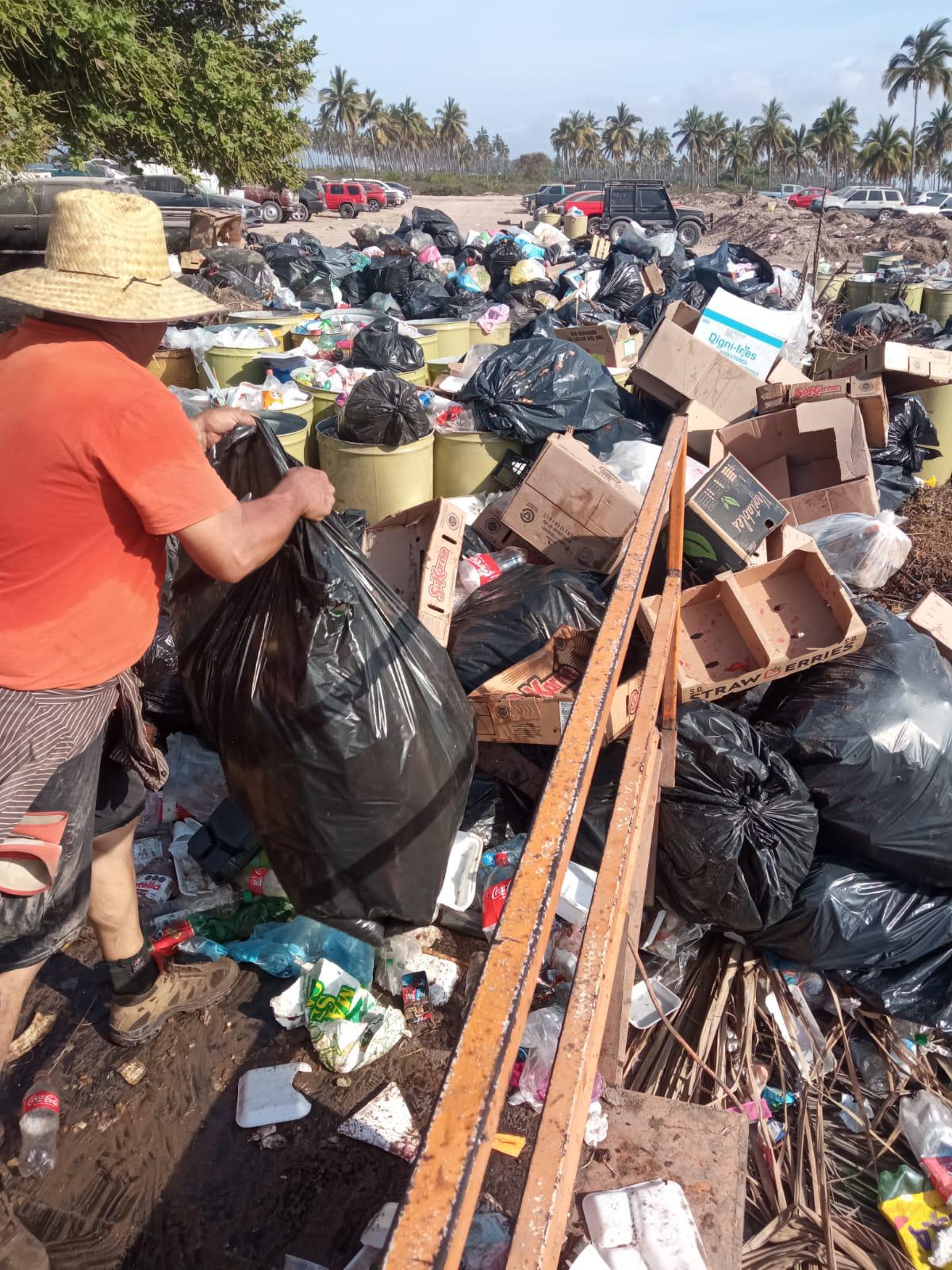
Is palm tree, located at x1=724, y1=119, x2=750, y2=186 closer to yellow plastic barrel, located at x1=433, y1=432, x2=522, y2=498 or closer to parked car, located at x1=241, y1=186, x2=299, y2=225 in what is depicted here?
parked car, located at x1=241, y1=186, x2=299, y2=225

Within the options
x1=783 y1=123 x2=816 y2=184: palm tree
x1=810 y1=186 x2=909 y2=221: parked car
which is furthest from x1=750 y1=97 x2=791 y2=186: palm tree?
x1=810 y1=186 x2=909 y2=221: parked car

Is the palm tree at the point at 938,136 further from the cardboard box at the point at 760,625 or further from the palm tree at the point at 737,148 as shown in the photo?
the cardboard box at the point at 760,625

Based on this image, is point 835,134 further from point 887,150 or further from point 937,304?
point 937,304

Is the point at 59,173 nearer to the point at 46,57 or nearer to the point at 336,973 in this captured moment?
the point at 46,57

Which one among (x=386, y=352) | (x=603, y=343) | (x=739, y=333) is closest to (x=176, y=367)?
(x=386, y=352)

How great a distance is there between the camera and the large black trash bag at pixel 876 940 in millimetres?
2152

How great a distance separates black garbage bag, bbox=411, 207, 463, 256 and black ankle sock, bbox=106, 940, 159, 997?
11.9m

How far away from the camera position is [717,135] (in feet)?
202

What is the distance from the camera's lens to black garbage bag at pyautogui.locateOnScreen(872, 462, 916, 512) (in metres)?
4.41

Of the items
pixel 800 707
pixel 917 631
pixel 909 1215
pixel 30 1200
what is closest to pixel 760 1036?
pixel 909 1215

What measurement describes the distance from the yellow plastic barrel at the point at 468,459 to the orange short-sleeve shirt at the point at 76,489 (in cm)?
282

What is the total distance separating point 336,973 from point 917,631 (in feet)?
7.02

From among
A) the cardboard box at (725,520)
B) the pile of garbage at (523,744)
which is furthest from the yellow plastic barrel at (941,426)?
the cardboard box at (725,520)

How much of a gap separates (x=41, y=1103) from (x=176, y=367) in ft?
13.9
